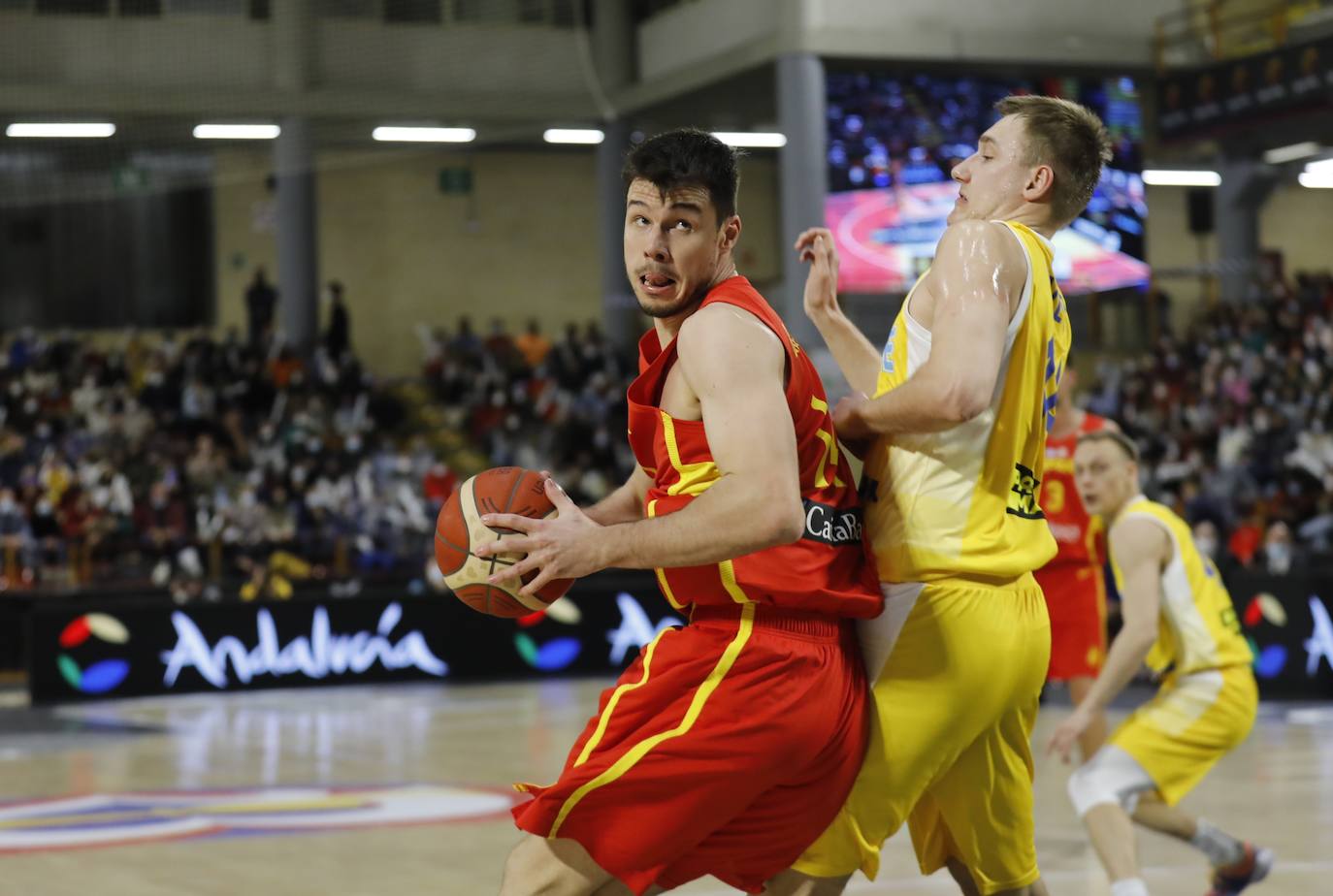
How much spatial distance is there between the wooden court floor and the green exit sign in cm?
1832

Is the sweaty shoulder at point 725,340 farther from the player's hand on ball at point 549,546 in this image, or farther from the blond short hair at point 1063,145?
the blond short hair at point 1063,145

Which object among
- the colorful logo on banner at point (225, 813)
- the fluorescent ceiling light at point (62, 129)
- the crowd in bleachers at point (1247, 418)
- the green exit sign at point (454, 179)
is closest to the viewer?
the colorful logo on banner at point (225, 813)

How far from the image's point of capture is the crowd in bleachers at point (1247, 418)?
18.6 m

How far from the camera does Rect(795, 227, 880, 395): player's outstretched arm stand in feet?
14.3

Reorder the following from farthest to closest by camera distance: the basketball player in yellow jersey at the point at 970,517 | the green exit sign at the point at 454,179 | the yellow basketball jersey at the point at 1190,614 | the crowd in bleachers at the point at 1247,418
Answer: the green exit sign at the point at 454,179 → the crowd in bleachers at the point at 1247,418 → the yellow basketball jersey at the point at 1190,614 → the basketball player in yellow jersey at the point at 970,517

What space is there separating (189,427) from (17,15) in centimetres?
598

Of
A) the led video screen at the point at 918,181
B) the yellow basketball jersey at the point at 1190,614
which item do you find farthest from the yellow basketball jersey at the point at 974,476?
the led video screen at the point at 918,181

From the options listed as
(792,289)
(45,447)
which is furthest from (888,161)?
(45,447)

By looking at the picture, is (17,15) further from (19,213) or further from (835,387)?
(835,387)

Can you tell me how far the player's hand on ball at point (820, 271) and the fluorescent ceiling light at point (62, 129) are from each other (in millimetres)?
21510

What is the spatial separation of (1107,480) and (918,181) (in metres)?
18.9

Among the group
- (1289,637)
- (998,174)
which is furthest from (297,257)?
(998,174)

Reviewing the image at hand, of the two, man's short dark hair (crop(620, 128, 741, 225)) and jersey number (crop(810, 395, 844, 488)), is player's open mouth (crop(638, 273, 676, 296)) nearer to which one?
man's short dark hair (crop(620, 128, 741, 225))

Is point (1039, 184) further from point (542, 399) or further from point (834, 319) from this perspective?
point (542, 399)
